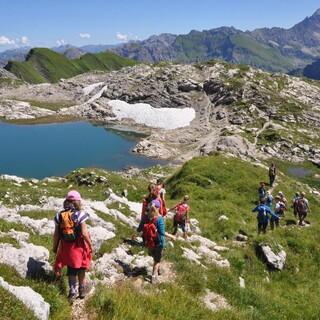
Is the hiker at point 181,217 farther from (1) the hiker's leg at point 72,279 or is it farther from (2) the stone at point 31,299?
(2) the stone at point 31,299

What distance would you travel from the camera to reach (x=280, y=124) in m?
117

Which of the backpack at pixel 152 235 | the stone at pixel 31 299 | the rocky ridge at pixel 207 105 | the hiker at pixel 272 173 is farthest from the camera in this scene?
the rocky ridge at pixel 207 105

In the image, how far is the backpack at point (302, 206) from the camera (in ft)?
110

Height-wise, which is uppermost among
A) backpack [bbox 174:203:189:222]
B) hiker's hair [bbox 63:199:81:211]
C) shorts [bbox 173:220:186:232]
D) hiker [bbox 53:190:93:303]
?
hiker's hair [bbox 63:199:81:211]

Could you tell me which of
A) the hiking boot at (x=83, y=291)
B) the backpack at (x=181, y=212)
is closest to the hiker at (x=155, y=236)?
the hiking boot at (x=83, y=291)

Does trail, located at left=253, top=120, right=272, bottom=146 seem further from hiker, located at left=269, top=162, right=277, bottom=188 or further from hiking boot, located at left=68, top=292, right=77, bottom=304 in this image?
hiking boot, located at left=68, top=292, right=77, bottom=304

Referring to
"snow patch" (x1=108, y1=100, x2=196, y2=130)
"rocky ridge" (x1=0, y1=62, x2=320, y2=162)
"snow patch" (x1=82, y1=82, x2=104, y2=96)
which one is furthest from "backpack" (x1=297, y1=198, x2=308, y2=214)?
"snow patch" (x1=82, y1=82, x2=104, y2=96)

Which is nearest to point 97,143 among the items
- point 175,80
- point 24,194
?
point 175,80

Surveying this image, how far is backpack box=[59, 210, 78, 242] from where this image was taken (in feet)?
37.8

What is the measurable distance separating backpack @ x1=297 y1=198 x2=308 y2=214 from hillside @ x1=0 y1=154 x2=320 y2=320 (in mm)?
1286

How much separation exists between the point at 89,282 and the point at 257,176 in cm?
3781

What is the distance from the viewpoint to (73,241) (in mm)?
11695

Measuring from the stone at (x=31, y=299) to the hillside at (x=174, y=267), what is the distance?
110 millimetres

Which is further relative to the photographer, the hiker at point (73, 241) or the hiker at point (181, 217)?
the hiker at point (181, 217)
